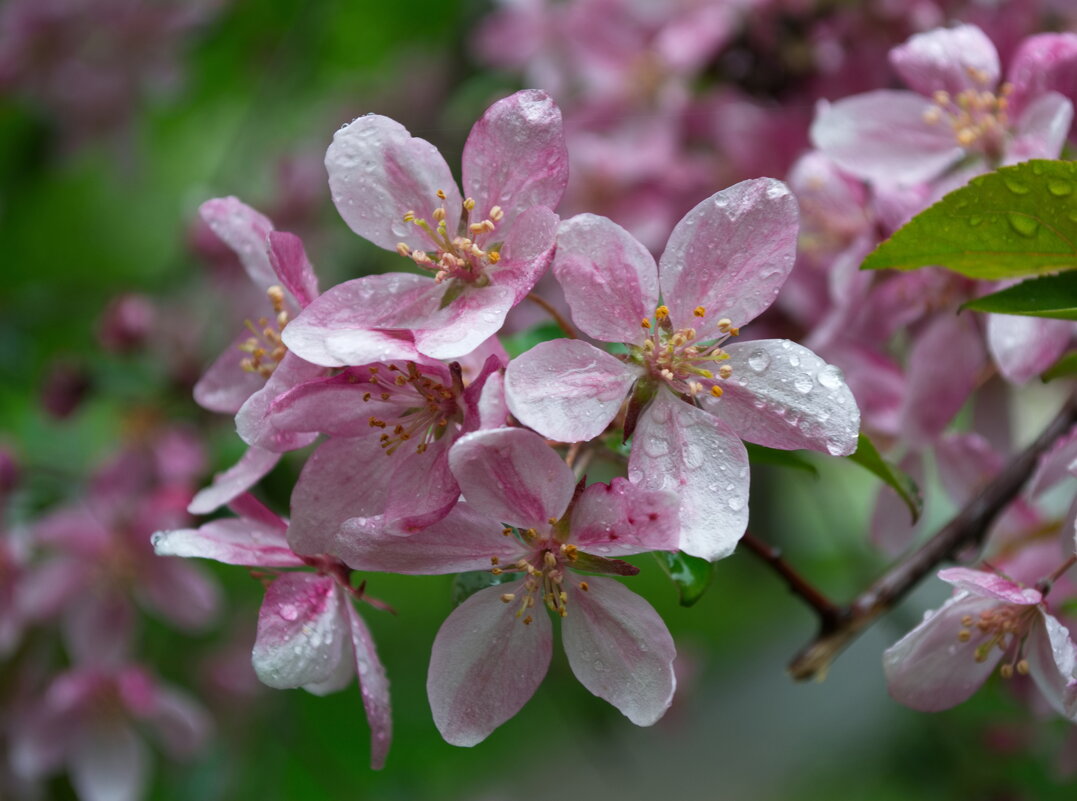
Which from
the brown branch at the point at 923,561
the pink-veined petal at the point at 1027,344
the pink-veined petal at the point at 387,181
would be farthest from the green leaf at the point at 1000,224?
the pink-veined petal at the point at 387,181

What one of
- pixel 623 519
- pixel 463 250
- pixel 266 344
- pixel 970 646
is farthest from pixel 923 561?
pixel 266 344

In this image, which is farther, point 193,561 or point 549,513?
point 193,561

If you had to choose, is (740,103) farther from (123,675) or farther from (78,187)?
(78,187)

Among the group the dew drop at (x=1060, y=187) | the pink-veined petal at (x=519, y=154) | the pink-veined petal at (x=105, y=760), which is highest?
the dew drop at (x=1060, y=187)

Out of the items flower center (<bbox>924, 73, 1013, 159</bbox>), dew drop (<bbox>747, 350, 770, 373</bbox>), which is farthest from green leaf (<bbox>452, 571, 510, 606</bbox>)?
flower center (<bbox>924, 73, 1013, 159</bbox>)

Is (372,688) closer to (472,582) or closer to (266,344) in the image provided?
(472,582)

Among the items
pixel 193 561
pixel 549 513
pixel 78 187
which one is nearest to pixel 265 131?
pixel 78 187

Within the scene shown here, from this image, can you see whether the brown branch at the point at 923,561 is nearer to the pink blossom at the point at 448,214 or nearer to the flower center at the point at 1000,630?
the flower center at the point at 1000,630

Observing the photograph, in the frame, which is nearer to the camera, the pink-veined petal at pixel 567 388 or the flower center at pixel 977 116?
the pink-veined petal at pixel 567 388
